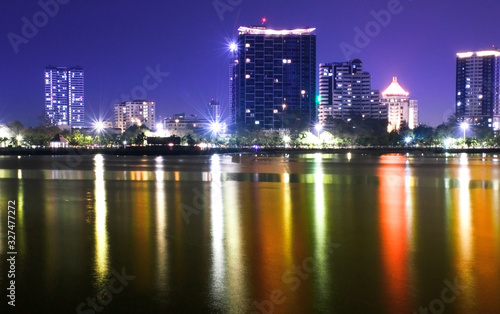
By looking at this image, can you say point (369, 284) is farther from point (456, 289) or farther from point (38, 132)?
point (38, 132)

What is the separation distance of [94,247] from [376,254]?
17.0 ft

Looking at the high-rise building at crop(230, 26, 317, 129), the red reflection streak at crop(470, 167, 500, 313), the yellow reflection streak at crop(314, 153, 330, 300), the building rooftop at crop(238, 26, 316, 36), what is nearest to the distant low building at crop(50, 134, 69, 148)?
the high-rise building at crop(230, 26, 317, 129)

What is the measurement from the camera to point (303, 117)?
11662cm

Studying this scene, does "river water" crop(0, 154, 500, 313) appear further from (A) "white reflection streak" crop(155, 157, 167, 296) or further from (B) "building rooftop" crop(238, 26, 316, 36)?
(B) "building rooftop" crop(238, 26, 316, 36)

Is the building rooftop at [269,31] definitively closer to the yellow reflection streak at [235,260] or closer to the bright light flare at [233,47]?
the bright light flare at [233,47]

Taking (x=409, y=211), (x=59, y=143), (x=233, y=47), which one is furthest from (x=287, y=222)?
(x=233, y=47)

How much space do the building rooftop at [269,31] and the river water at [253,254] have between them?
155 meters

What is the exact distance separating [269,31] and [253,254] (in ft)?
536

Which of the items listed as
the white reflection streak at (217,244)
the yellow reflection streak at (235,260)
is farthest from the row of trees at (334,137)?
the yellow reflection streak at (235,260)

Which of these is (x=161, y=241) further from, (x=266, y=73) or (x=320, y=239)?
(x=266, y=73)

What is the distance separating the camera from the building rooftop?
165 meters

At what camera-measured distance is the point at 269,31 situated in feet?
544

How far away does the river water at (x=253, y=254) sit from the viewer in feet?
21.2

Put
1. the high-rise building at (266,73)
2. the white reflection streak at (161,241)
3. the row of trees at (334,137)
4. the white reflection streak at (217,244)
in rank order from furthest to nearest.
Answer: the high-rise building at (266,73)
the row of trees at (334,137)
the white reflection streak at (161,241)
the white reflection streak at (217,244)
